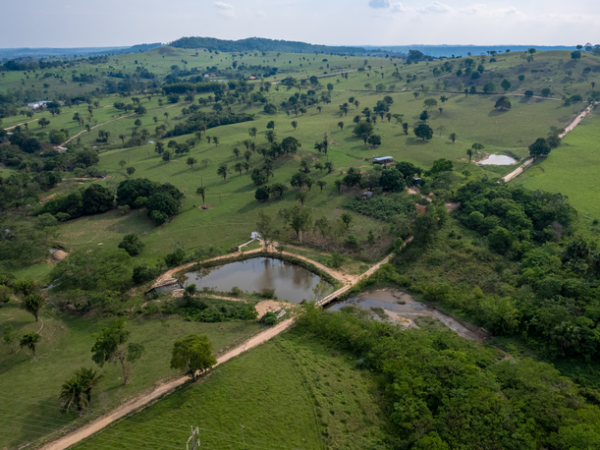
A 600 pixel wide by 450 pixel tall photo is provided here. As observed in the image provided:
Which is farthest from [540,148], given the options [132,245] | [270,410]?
[132,245]

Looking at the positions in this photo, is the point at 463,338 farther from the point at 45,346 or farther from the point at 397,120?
the point at 397,120

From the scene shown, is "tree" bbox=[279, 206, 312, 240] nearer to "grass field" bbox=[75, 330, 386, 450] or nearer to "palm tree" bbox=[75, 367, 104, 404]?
"grass field" bbox=[75, 330, 386, 450]

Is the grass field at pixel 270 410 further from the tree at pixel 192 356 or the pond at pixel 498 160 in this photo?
the pond at pixel 498 160

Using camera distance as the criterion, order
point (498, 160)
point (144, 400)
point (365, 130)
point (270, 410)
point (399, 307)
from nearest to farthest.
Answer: point (270, 410) → point (144, 400) → point (399, 307) → point (498, 160) → point (365, 130)

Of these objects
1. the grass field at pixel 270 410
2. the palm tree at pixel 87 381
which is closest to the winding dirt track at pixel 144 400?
the grass field at pixel 270 410

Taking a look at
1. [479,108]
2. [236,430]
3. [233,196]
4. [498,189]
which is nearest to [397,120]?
[479,108]

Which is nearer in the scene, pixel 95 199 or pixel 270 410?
pixel 270 410

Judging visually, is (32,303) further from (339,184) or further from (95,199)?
(339,184)

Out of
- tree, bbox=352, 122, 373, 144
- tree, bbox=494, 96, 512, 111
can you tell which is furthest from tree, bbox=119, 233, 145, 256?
tree, bbox=494, 96, 512, 111
